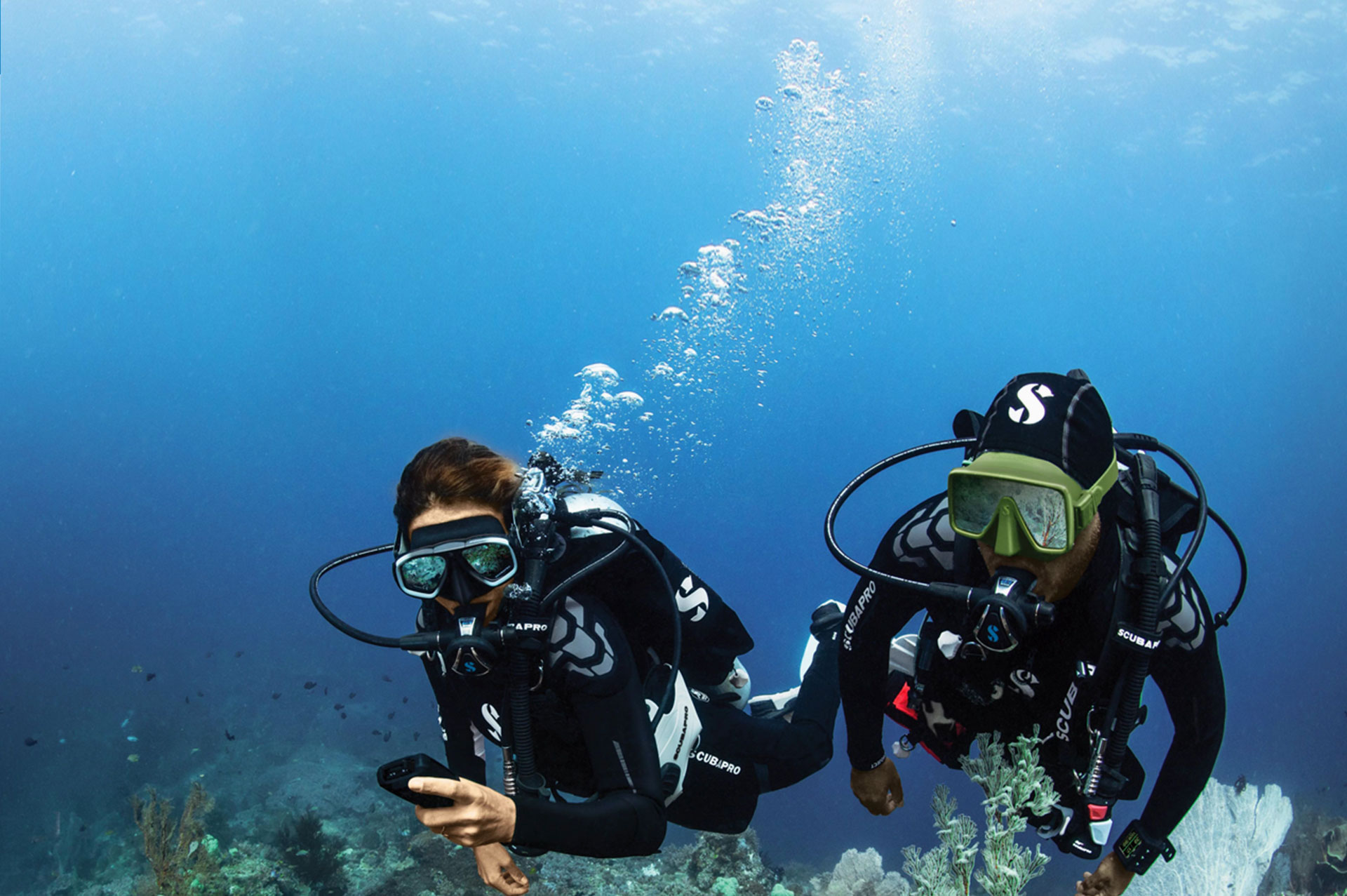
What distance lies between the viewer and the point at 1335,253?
33938 millimetres

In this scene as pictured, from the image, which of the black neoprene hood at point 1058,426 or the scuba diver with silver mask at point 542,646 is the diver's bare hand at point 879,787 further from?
the black neoprene hood at point 1058,426

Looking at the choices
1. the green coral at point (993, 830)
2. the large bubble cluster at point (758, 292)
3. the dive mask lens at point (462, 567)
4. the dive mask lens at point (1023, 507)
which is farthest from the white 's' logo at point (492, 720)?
the large bubble cluster at point (758, 292)

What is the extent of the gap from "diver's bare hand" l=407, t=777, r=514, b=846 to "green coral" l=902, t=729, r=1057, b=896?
4.45 ft

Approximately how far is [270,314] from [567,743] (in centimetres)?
8177

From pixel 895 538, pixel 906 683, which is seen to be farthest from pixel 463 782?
pixel 906 683

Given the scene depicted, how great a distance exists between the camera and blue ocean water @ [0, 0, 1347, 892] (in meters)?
22.2

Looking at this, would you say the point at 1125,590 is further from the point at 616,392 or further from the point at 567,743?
the point at 616,392

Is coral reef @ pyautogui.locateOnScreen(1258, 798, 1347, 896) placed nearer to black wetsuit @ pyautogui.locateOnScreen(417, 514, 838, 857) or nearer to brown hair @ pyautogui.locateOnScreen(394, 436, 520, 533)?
black wetsuit @ pyautogui.locateOnScreen(417, 514, 838, 857)

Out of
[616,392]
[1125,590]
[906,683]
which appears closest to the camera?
[1125,590]

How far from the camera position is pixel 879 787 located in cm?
308

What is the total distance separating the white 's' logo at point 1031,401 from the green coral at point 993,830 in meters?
1.00

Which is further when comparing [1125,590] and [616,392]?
[616,392]

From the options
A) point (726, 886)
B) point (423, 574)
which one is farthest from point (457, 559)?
point (726, 886)

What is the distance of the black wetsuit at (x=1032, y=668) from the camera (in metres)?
2.33
